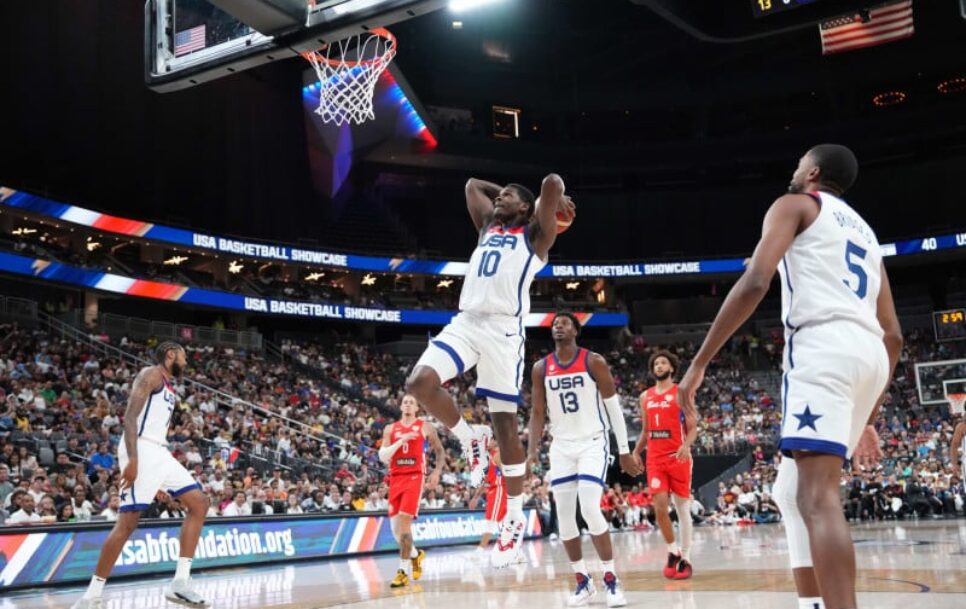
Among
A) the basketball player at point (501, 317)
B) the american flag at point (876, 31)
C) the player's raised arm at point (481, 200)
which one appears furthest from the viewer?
the american flag at point (876, 31)

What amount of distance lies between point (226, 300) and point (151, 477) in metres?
27.3

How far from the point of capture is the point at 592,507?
7816mm

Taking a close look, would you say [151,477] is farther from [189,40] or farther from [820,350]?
[820,350]

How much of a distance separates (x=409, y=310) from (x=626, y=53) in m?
16.6

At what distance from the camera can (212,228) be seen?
117 ft

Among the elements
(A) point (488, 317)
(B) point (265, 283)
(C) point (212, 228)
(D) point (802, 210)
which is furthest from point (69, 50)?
(D) point (802, 210)

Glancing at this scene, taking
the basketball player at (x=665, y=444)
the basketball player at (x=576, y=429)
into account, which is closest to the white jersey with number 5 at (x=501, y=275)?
the basketball player at (x=576, y=429)

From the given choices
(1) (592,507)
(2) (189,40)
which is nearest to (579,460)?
(1) (592,507)

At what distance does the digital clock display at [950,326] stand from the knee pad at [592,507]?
93.0 feet

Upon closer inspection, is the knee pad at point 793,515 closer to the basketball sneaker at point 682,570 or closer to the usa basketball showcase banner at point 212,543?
the basketball sneaker at point 682,570

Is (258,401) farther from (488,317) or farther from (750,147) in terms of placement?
(750,147)

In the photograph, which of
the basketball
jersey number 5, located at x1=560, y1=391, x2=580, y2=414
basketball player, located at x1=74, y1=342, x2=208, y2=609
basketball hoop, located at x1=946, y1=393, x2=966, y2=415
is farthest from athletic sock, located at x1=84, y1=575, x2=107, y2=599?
basketball hoop, located at x1=946, y1=393, x2=966, y2=415

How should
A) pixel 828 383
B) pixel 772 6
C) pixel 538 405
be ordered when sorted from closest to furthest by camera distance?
pixel 828 383
pixel 538 405
pixel 772 6

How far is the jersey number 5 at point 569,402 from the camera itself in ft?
27.1
